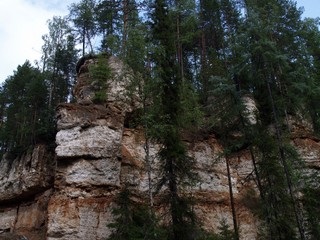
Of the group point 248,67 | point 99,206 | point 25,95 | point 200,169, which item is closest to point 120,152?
point 99,206

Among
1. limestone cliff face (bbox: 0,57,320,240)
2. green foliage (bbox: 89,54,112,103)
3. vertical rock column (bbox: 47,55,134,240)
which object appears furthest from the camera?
green foliage (bbox: 89,54,112,103)

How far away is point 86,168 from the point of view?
69.7 ft

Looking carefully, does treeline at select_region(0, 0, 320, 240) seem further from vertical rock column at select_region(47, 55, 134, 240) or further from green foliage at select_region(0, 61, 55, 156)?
vertical rock column at select_region(47, 55, 134, 240)

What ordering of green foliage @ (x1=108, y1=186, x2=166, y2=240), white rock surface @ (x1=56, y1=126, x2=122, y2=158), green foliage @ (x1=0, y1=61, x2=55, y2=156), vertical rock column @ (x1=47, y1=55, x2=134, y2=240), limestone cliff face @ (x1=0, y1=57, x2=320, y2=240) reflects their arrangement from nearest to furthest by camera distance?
green foliage @ (x1=108, y1=186, x2=166, y2=240) → vertical rock column @ (x1=47, y1=55, x2=134, y2=240) → limestone cliff face @ (x1=0, y1=57, x2=320, y2=240) → white rock surface @ (x1=56, y1=126, x2=122, y2=158) → green foliage @ (x1=0, y1=61, x2=55, y2=156)

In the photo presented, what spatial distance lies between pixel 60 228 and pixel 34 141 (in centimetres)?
1000

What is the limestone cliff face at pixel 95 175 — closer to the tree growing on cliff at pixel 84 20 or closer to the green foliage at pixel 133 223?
the green foliage at pixel 133 223

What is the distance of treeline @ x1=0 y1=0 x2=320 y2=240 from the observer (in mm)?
17688

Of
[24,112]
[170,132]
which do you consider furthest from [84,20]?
[170,132]

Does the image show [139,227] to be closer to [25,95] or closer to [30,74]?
[25,95]

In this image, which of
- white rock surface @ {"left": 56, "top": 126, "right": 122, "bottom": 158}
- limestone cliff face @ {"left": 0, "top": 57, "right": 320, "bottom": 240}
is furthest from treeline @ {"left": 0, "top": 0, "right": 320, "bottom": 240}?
white rock surface @ {"left": 56, "top": 126, "right": 122, "bottom": 158}

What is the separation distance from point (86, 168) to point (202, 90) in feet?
43.5

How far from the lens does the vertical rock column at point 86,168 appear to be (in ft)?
64.2

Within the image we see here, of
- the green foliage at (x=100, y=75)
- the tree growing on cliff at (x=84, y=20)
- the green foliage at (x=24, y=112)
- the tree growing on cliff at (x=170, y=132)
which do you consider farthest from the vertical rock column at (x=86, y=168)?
the tree growing on cliff at (x=84, y=20)

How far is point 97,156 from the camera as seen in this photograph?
852 inches
